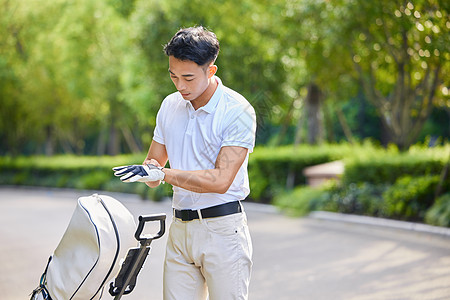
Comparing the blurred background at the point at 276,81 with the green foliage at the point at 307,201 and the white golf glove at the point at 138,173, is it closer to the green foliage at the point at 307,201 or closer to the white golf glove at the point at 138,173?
the green foliage at the point at 307,201

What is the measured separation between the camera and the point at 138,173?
2.65 m

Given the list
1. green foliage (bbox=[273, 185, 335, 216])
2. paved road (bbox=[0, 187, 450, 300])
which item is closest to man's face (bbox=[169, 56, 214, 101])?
paved road (bbox=[0, 187, 450, 300])

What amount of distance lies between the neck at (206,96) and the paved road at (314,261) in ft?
13.4

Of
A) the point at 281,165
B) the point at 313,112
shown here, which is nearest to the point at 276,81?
the point at 313,112

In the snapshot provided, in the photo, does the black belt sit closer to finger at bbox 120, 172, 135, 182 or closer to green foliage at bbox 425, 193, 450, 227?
finger at bbox 120, 172, 135, 182

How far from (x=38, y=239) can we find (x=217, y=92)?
952cm

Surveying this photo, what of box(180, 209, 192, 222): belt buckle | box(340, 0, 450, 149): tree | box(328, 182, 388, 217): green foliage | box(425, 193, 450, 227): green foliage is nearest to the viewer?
box(180, 209, 192, 222): belt buckle

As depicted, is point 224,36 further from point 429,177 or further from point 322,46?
point 429,177

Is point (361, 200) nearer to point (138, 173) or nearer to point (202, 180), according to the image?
point (202, 180)

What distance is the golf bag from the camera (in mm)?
2820

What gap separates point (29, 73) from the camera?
34750 millimetres

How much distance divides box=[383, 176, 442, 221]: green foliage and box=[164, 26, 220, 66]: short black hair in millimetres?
10158

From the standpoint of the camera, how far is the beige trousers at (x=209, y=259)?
299 cm

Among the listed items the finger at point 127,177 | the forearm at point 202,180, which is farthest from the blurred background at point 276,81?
the finger at point 127,177
